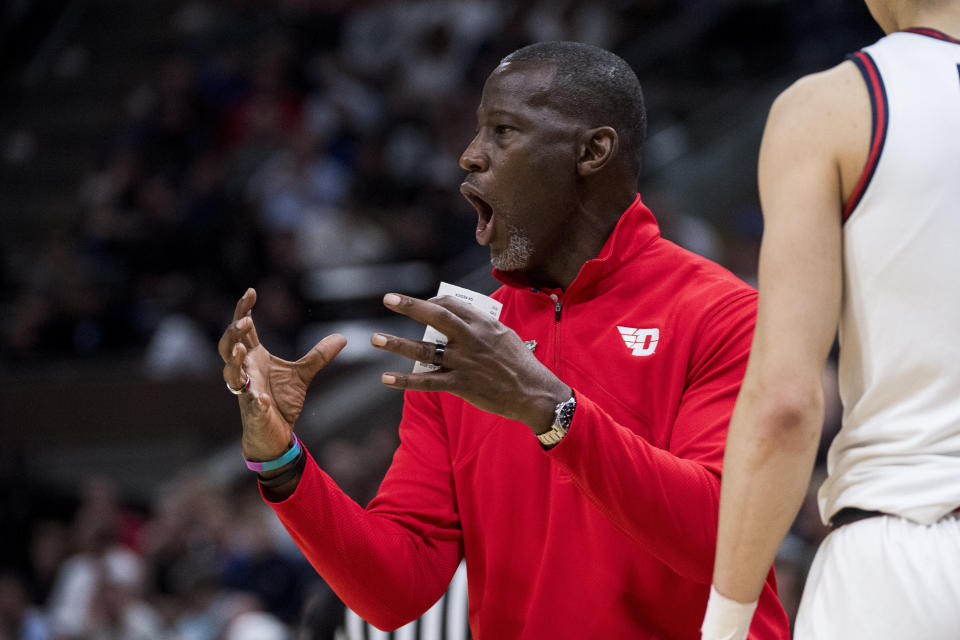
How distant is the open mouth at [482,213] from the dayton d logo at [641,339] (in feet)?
1.20

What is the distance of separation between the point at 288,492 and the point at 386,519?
0.95 ft

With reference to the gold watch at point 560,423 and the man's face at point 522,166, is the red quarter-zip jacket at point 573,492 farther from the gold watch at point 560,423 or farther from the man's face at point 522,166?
the gold watch at point 560,423

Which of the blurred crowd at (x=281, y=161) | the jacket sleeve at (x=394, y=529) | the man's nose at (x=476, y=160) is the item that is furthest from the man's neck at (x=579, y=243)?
the blurred crowd at (x=281, y=161)

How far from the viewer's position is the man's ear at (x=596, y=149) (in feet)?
8.73

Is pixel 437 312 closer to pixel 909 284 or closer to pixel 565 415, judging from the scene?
pixel 565 415

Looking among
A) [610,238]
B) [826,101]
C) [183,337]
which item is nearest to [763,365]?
[826,101]

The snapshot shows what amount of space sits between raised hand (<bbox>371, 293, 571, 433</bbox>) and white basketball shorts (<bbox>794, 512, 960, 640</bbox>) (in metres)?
0.57

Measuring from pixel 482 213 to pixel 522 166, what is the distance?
6.5 inches

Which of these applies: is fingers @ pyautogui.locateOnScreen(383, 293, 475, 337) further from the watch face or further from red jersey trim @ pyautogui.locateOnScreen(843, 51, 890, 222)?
red jersey trim @ pyautogui.locateOnScreen(843, 51, 890, 222)

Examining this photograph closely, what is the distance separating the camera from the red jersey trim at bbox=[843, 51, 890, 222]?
1737 millimetres

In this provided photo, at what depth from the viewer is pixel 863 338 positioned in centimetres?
180

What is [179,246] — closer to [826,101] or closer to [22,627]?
[22,627]

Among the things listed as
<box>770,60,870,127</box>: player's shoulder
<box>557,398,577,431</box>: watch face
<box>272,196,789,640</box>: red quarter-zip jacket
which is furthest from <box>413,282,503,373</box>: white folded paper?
<box>770,60,870,127</box>: player's shoulder

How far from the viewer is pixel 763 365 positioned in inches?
69.3
